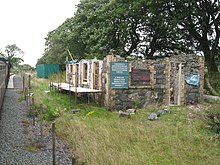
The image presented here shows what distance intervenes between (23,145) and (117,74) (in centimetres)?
562

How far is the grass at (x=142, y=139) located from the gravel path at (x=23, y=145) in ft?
1.32

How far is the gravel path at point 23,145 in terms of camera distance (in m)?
6.08

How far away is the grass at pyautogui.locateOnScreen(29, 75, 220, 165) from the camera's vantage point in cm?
568

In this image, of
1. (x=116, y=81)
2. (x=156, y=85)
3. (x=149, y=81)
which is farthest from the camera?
(x=156, y=85)

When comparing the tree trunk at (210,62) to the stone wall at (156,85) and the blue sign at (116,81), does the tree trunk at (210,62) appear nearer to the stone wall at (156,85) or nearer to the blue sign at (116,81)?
the stone wall at (156,85)

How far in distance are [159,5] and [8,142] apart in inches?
523

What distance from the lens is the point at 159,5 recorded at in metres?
17.5

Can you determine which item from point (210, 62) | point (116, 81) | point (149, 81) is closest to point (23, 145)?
point (116, 81)

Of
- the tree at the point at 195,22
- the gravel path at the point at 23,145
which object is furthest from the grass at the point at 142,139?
the tree at the point at 195,22

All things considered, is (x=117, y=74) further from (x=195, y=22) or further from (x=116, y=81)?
(x=195, y=22)

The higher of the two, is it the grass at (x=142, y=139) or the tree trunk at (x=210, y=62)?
the tree trunk at (x=210, y=62)

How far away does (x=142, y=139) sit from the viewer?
6.88 meters

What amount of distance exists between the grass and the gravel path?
402 millimetres

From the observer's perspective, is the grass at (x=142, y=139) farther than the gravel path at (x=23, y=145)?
No
